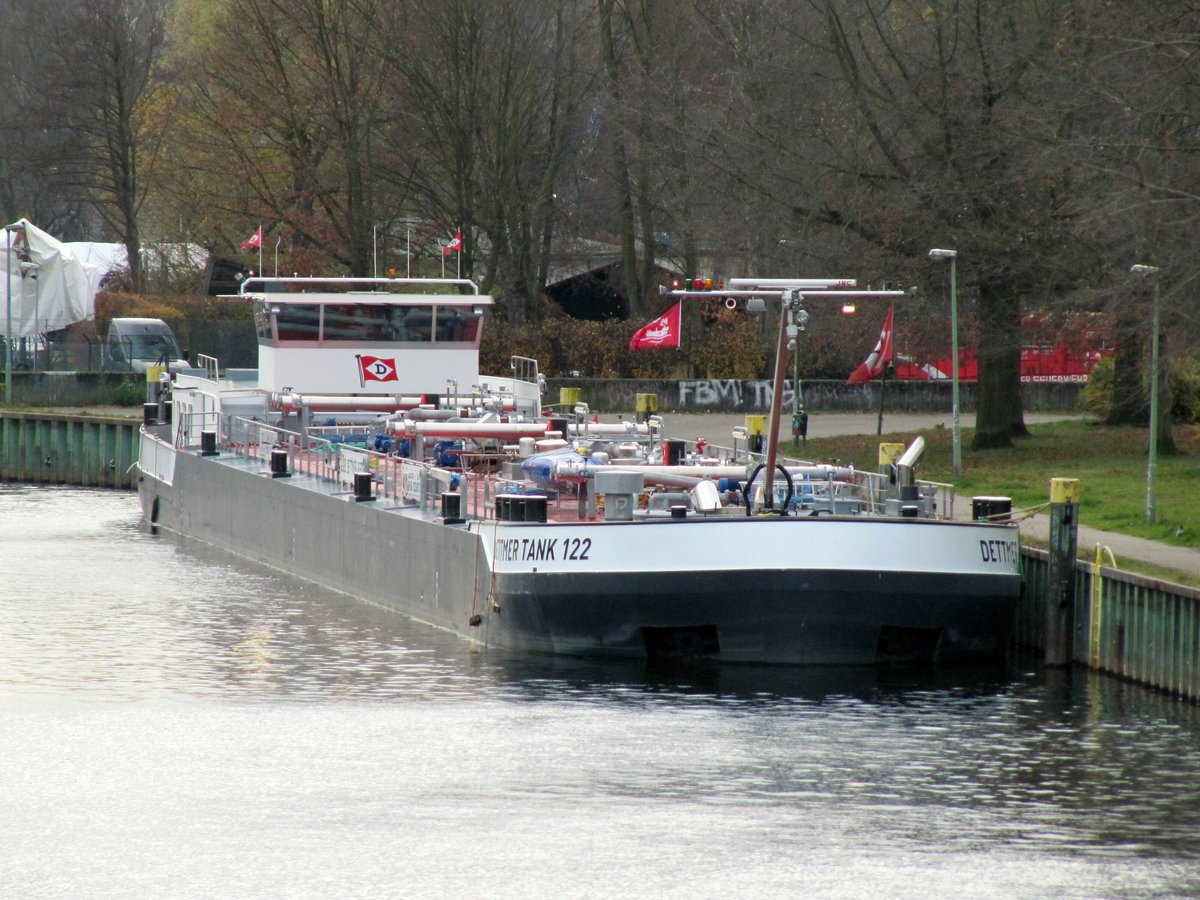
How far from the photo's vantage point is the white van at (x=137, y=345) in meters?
62.8

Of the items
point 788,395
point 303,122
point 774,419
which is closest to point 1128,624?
point 774,419

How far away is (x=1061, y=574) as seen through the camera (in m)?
23.0

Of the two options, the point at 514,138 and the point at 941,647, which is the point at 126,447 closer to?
the point at 514,138

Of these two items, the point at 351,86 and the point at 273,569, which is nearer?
the point at 273,569

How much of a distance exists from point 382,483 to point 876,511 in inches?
330

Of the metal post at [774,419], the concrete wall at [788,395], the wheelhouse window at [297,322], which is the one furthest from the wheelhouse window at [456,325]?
the concrete wall at [788,395]

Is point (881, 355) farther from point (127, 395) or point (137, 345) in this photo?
point (137, 345)

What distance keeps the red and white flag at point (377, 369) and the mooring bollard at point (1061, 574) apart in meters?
16.7

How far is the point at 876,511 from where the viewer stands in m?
24.5

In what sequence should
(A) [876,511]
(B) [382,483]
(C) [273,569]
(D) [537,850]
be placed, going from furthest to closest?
(C) [273,569] < (B) [382,483] < (A) [876,511] < (D) [537,850]

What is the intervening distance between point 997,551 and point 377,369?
1689 centimetres

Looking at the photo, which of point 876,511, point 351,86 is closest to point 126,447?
point 351,86

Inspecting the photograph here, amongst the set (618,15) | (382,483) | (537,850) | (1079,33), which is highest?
(618,15)

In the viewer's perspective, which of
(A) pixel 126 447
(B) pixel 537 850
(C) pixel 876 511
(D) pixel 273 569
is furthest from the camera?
(A) pixel 126 447
